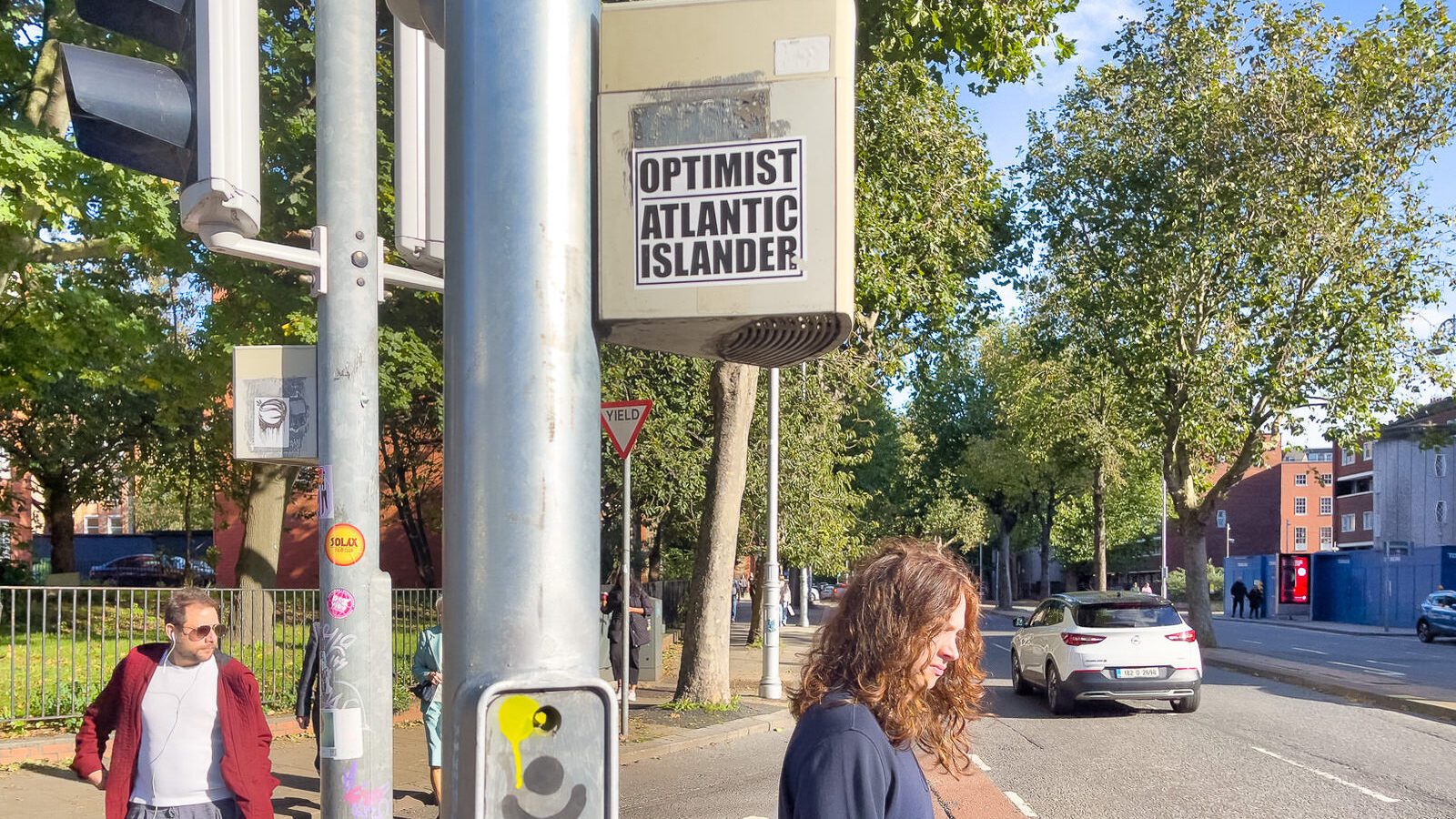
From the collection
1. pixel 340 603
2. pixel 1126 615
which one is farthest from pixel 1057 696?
pixel 340 603

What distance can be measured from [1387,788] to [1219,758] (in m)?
1.75

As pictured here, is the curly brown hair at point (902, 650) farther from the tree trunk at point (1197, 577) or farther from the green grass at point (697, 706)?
the tree trunk at point (1197, 577)

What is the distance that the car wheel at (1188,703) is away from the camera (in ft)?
50.2

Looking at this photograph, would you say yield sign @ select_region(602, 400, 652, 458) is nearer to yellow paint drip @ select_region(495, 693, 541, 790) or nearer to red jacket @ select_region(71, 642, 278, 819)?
red jacket @ select_region(71, 642, 278, 819)

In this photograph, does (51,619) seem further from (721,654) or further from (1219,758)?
(1219,758)

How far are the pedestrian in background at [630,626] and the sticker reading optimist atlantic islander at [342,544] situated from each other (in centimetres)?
1086

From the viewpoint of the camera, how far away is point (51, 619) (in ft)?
35.1

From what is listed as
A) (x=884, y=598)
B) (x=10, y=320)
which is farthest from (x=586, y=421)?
(x=10, y=320)

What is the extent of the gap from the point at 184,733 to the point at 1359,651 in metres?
31.6

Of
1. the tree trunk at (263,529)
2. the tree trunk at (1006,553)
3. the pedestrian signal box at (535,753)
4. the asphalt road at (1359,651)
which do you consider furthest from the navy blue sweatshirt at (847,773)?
the tree trunk at (1006,553)

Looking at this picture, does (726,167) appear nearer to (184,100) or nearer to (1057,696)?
(184,100)

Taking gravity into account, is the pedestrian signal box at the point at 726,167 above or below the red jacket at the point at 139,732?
above

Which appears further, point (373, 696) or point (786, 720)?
point (786, 720)

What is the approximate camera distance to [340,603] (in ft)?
13.8
